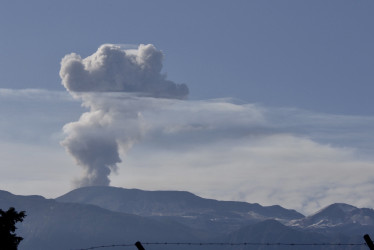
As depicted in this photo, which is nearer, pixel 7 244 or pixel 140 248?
pixel 140 248

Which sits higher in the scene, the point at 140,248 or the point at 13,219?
the point at 13,219

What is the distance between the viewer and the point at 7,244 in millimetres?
63312

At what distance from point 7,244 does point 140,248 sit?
68.0 feet

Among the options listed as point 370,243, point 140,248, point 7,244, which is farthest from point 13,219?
point 370,243

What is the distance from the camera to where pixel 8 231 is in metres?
64.4

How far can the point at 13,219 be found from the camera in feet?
214

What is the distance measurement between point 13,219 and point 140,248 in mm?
22172

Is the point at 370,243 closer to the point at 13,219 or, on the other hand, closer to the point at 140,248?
the point at 140,248

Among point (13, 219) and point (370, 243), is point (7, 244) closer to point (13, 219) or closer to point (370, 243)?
point (13, 219)

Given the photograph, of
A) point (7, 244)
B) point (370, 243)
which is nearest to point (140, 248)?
point (370, 243)

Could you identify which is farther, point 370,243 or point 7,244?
point 7,244

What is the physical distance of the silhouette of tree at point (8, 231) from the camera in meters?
63.3

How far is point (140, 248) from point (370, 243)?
42.0 feet

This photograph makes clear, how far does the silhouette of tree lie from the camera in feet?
208
